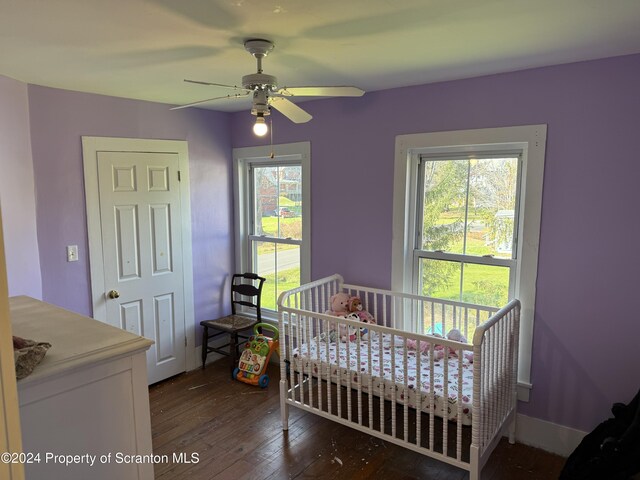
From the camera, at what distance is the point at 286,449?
9.13 feet

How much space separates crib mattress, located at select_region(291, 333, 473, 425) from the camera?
91.7 inches

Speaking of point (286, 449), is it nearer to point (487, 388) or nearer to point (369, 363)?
point (369, 363)

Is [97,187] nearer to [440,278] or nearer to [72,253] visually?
[72,253]

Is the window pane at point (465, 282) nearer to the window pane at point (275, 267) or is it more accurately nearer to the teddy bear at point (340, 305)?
the teddy bear at point (340, 305)

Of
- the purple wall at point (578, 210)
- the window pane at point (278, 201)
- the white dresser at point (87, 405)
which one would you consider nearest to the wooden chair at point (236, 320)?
the window pane at point (278, 201)

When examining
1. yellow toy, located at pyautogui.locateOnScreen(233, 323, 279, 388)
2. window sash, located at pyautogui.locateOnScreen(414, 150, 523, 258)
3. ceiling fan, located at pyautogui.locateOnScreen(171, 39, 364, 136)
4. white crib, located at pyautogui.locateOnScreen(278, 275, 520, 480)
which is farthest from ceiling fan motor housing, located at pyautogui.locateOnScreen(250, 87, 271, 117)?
yellow toy, located at pyautogui.locateOnScreen(233, 323, 279, 388)

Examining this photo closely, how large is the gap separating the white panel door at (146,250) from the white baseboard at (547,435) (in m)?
2.52

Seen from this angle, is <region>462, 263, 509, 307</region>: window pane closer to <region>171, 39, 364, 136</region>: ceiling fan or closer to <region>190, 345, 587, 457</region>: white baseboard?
<region>190, 345, 587, 457</region>: white baseboard

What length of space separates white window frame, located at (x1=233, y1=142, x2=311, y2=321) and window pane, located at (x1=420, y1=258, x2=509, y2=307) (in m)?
1.02

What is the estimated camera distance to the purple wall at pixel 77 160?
2986mm

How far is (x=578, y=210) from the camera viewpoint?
2.48 metres

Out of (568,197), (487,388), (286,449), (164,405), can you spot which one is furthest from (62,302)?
(568,197)

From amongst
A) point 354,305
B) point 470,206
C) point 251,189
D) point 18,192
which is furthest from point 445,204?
point 18,192

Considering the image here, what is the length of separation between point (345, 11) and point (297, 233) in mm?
2420
